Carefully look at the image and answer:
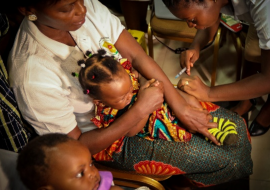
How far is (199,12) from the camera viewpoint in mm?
1377

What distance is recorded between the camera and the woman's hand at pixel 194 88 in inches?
62.0

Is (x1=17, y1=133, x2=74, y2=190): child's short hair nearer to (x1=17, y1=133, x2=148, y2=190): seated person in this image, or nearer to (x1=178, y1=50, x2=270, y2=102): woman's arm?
(x1=17, y1=133, x2=148, y2=190): seated person

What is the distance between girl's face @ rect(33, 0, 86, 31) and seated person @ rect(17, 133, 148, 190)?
0.45 meters

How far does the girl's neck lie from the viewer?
1198 millimetres

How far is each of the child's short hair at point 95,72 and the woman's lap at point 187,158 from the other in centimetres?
40

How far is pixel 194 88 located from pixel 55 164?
913 mm

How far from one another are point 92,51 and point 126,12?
1657mm

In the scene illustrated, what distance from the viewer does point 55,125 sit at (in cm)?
119

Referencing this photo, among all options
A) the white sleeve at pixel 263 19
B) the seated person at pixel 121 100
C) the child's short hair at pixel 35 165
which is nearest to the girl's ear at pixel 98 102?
the seated person at pixel 121 100

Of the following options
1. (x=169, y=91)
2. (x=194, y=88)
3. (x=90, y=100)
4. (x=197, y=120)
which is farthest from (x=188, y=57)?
(x=90, y=100)

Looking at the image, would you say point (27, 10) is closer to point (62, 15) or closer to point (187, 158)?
point (62, 15)

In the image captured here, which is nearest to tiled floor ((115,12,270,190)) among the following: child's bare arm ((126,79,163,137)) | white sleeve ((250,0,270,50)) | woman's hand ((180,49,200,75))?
woman's hand ((180,49,200,75))

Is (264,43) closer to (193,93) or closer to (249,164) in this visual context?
(193,93)

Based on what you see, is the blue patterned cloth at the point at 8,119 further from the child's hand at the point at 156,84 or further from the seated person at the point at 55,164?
the child's hand at the point at 156,84
